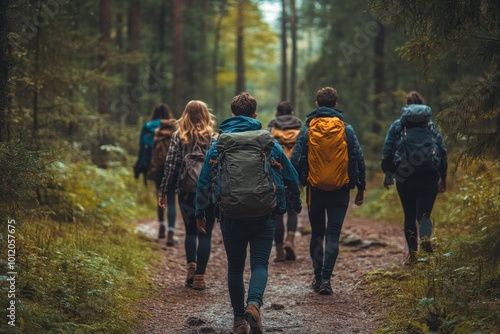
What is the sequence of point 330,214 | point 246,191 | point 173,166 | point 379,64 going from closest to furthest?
point 246,191
point 330,214
point 173,166
point 379,64

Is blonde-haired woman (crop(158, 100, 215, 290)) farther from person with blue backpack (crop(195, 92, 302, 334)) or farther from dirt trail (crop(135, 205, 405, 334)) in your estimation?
person with blue backpack (crop(195, 92, 302, 334))

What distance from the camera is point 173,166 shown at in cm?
766

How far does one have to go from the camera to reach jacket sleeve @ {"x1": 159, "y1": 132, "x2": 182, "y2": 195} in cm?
761

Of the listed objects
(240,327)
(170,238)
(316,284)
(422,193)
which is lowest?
(170,238)

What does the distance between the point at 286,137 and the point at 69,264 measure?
4.29 m

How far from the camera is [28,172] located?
5.35m

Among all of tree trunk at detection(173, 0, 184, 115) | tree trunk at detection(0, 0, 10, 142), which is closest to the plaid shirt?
tree trunk at detection(0, 0, 10, 142)

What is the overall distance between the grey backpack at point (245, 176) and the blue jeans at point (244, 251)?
159 millimetres

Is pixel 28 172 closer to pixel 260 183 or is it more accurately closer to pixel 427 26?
pixel 260 183

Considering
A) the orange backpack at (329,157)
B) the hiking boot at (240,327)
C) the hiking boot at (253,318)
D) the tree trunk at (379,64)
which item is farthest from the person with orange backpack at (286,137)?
the tree trunk at (379,64)

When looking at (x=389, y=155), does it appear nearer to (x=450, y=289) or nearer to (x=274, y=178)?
(x=450, y=289)

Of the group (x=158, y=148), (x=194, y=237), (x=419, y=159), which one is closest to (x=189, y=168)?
(x=194, y=237)

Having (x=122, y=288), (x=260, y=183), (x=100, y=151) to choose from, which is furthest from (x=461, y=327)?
(x=100, y=151)

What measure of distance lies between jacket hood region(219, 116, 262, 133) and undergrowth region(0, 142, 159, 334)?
1.78m
